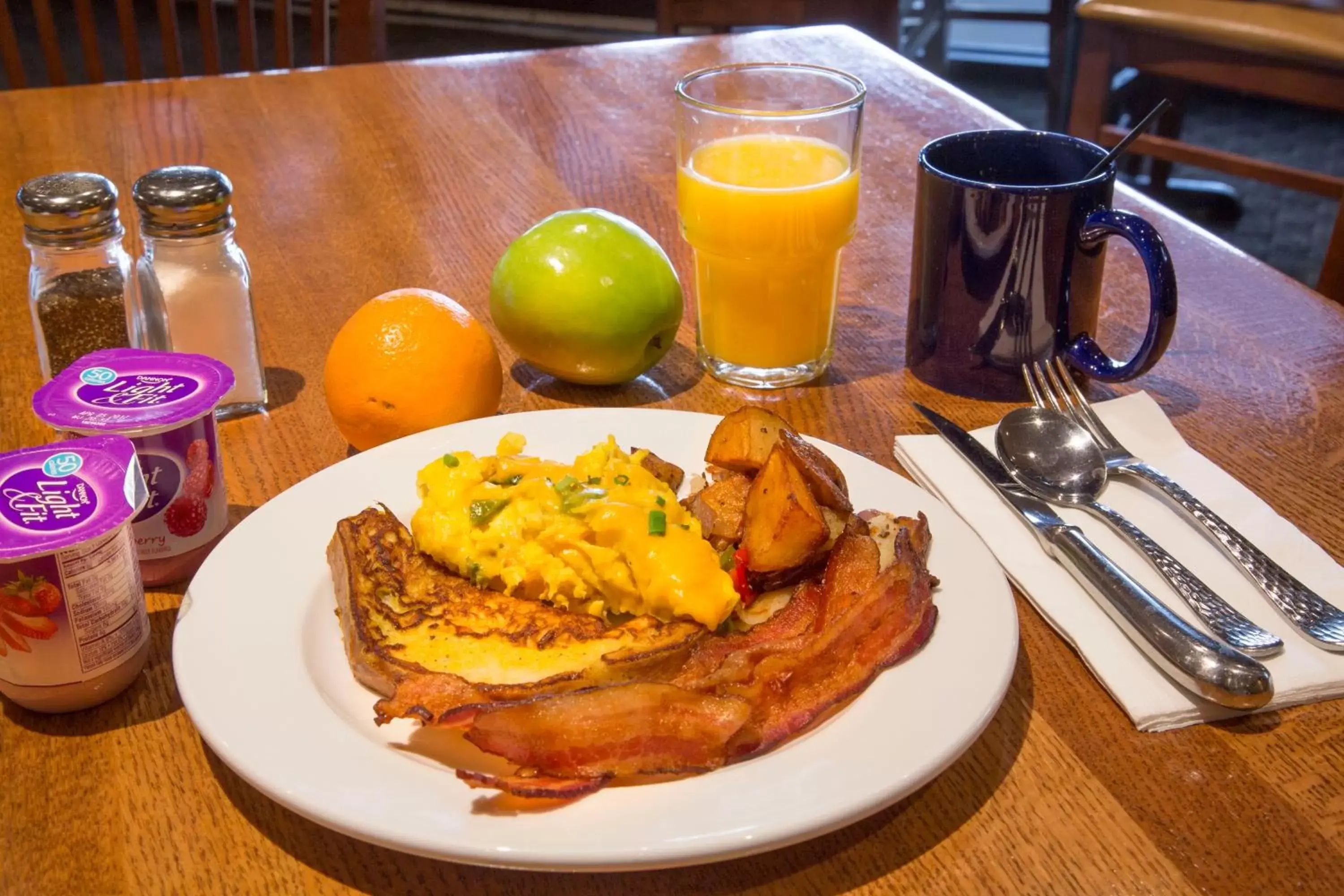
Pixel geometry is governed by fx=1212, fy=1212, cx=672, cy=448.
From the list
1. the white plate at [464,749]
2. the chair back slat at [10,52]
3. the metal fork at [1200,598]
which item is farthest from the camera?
the chair back slat at [10,52]

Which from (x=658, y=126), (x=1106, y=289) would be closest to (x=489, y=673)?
(x=1106, y=289)

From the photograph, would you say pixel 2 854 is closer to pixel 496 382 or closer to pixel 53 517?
pixel 53 517

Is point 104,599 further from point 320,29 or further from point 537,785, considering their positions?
point 320,29

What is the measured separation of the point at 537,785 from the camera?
0.76m

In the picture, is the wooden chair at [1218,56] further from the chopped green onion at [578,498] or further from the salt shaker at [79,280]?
the salt shaker at [79,280]

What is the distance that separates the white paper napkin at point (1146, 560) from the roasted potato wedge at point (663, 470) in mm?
262

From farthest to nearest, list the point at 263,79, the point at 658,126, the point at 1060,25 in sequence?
the point at 1060,25 < the point at 263,79 < the point at 658,126

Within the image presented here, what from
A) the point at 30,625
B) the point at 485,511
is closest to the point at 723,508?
the point at 485,511

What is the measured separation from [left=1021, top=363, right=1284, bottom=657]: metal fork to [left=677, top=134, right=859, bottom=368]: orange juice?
0.42 metres

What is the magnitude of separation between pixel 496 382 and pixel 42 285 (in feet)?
1.59

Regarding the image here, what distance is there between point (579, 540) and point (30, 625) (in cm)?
40

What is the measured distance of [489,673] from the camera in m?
0.86

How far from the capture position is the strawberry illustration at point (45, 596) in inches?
32.8

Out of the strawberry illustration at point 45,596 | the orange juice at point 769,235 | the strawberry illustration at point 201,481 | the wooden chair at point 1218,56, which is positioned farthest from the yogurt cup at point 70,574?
the wooden chair at point 1218,56
